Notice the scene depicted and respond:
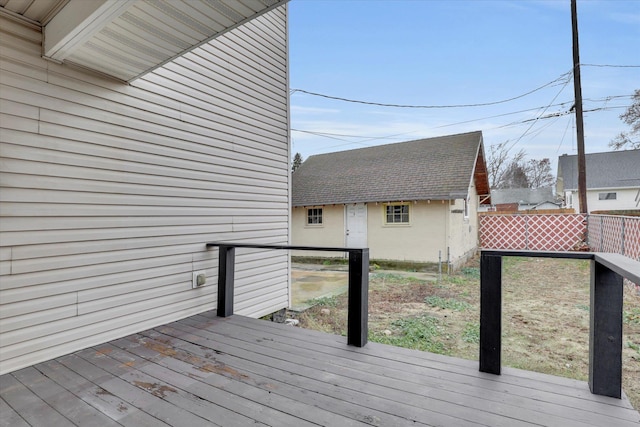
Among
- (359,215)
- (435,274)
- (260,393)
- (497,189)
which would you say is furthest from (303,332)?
(497,189)

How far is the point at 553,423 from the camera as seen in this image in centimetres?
144

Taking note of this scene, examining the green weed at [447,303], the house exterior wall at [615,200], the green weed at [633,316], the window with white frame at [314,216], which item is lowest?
the green weed at [447,303]

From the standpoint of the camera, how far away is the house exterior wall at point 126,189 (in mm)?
2068

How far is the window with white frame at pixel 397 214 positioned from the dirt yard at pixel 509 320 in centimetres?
261

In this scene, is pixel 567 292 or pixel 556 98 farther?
pixel 556 98

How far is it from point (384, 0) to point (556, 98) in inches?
314

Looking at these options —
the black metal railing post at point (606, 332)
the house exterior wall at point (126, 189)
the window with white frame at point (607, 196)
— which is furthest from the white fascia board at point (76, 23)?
the window with white frame at point (607, 196)

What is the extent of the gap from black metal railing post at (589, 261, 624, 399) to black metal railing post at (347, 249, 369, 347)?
1.35 meters

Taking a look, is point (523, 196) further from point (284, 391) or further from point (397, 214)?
point (284, 391)

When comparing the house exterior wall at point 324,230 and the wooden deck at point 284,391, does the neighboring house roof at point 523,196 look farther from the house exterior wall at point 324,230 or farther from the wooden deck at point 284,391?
the wooden deck at point 284,391

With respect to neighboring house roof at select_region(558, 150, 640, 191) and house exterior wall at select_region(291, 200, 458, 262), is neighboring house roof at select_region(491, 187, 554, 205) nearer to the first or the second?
neighboring house roof at select_region(558, 150, 640, 191)

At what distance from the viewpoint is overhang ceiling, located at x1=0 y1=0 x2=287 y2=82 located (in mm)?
1791

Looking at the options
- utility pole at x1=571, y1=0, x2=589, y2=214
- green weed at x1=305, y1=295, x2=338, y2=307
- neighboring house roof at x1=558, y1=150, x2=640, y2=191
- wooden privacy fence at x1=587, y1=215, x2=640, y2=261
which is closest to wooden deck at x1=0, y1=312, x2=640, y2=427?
green weed at x1=305, y1=295, x2=338, y2=307

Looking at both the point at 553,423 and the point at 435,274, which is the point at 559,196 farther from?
the point at 553,423
